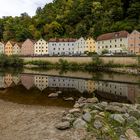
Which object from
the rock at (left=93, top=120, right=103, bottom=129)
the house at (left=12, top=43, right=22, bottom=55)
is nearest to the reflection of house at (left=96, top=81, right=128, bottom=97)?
the rock at (left=93, top=120, right=103, bottom=129)

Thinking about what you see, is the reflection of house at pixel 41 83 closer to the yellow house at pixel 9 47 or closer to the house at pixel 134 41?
the house at pixel 134 41

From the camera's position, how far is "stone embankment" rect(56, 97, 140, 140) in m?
17.2

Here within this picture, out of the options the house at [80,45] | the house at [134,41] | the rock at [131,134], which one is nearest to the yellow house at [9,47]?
the house at [80,45]

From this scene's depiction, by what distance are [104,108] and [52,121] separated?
3.87 meters

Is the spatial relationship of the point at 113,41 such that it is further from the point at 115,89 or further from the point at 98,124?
the point at 98,124

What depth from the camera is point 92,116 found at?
2003 cm

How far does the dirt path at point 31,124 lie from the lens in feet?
58.5

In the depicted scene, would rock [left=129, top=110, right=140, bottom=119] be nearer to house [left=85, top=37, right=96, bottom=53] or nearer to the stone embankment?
the stone embankment

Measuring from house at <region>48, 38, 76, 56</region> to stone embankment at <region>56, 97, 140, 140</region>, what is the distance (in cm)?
9485

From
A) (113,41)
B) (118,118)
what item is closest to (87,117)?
(118,118)

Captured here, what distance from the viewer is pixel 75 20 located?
469 ft

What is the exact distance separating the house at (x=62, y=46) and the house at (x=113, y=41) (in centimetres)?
1339

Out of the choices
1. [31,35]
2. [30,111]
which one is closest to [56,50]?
[31,35]

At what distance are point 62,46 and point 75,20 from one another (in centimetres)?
2870
